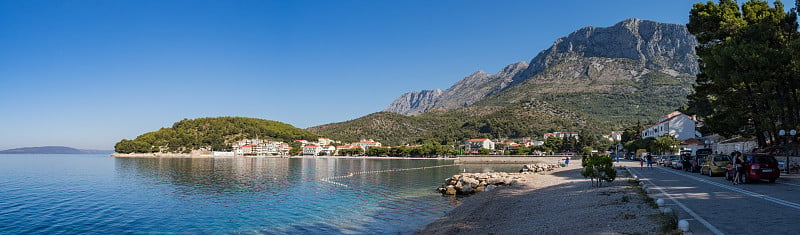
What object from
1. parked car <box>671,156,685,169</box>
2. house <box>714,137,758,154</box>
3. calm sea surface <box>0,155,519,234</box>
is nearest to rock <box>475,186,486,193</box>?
calm sea surface <box>0,155,519,234</box>

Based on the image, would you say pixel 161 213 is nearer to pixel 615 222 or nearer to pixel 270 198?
pixel 270 198

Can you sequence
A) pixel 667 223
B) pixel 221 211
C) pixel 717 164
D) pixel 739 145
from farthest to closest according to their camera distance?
pixel 739 145 → pixel 717 164 → pixel 221 211 → pixel 667 223

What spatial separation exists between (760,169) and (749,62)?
9157 mm

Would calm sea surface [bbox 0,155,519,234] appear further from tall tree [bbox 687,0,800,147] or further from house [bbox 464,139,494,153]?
house [bbox 464,139,494,153]

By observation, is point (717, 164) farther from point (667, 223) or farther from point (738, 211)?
point (667, 223)

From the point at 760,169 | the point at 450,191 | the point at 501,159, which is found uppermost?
the point at 760,169

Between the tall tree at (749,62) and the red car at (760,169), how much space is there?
7.30m

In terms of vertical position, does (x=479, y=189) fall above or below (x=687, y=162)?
below

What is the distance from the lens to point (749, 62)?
23.9 meters

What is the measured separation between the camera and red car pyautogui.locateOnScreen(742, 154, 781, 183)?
1783 cm

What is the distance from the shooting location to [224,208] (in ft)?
80.2

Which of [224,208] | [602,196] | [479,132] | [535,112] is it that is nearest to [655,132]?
[602,196]

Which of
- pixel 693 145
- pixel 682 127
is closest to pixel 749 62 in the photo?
pixel 693 145

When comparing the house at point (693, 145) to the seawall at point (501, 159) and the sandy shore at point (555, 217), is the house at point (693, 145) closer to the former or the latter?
the seawall at point (501, 159)
